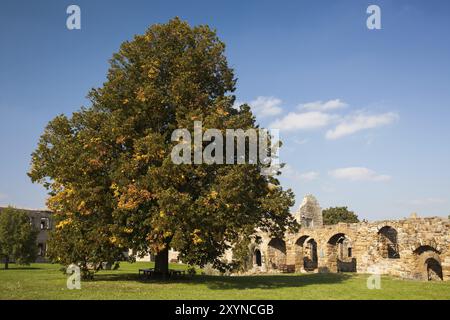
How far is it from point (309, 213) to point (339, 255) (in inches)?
258

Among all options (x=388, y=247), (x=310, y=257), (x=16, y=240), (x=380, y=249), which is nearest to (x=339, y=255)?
(x=310, y=257)

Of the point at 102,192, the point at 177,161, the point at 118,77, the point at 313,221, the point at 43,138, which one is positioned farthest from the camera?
the point at 313,221

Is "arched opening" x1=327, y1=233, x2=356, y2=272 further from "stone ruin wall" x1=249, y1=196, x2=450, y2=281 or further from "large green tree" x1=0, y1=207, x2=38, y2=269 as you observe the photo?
"large green tree" x1=0, y1=207, x2=38, y2=269

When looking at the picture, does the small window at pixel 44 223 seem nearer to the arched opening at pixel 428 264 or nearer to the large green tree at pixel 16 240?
the large green tree at pixel 16 240

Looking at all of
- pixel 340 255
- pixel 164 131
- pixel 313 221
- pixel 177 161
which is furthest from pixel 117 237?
pixel 340 255

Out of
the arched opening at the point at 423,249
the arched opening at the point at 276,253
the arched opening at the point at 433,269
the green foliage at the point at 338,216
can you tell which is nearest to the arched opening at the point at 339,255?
the arched opening at the point at 276,253

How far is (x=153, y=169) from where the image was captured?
18.1 metres

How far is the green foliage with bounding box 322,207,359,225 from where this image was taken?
8019cm

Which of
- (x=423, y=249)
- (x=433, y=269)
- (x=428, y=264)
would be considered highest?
(x=423, y=249)

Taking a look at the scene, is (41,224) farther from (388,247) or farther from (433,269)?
(433,269)
